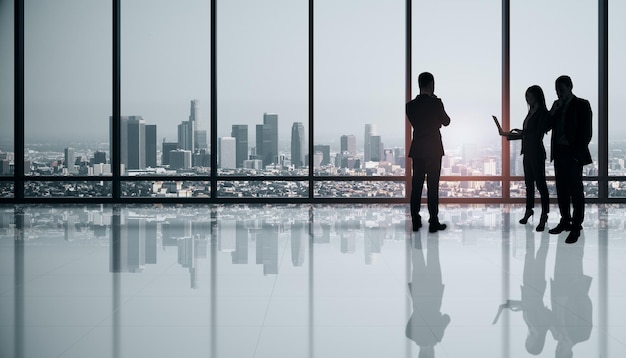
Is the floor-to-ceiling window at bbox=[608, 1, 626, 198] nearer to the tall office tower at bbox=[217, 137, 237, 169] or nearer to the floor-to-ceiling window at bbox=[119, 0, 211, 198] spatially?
the tall office tower at bbox=[217, 137, 237, 169]

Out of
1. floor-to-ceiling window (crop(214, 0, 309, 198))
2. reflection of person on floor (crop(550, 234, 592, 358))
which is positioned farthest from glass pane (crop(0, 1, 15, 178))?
reflection of person on floor (crop(550, 234, 592, 358))

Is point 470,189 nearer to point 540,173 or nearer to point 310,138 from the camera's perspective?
point 310,138

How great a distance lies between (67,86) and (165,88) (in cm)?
132

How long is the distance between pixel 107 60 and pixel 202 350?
299 inches

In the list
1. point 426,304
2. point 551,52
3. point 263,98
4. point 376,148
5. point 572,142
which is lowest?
point 426,304

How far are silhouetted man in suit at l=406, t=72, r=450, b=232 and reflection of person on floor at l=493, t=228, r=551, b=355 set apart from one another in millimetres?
1381

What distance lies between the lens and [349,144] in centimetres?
911

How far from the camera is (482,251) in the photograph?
485 cm

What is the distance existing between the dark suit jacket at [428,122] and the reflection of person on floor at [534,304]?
145 centimetres

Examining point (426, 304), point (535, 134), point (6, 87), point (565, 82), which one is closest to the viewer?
point (426, 304)

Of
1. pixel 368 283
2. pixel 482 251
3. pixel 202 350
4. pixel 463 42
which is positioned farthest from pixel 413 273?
pixel 463 42

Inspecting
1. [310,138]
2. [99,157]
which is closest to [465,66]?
[310,138]

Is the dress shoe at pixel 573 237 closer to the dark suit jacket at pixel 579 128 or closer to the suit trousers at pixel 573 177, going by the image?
the suit trousers at pixel 573 177

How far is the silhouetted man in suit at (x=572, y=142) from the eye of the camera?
5.02 metres
